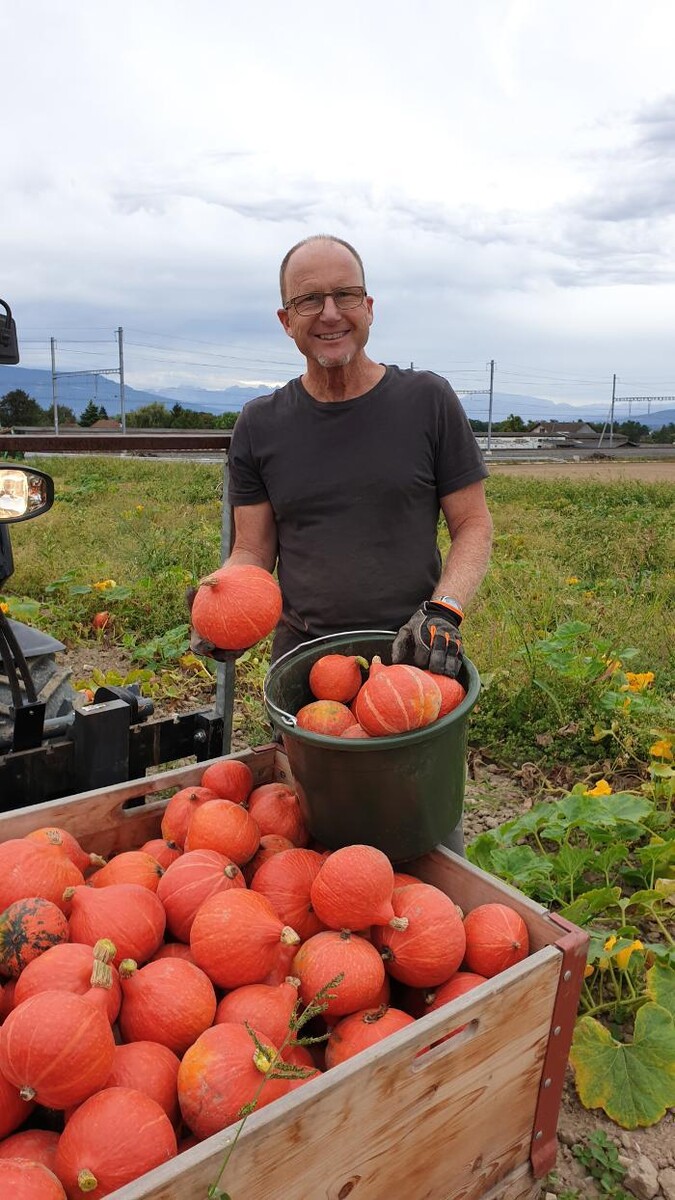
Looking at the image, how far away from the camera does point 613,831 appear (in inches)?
134

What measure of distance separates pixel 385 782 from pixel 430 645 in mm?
375

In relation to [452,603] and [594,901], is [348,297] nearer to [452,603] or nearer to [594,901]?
[452,603]

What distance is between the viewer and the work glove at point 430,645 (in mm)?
2121

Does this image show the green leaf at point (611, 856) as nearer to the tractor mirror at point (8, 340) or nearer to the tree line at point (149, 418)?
the tractor mirror at point (8, 340)

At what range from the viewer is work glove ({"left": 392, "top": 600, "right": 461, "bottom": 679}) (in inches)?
83.5

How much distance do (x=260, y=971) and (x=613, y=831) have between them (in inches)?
79.9

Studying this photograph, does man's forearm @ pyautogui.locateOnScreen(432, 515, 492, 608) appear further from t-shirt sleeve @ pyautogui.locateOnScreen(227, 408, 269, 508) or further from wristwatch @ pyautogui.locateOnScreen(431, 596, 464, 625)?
t-shirt sleeve @ pyautogui.locateOnScreen(227, 408, 269, 508)

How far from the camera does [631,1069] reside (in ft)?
7.94

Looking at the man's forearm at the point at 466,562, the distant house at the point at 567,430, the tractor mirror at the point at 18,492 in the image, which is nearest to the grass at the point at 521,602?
the man's forearm at the point at 466,562

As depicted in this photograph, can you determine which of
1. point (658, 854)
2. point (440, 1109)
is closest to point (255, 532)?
point (658, 854)

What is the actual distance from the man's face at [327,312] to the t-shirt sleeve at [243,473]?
38cm

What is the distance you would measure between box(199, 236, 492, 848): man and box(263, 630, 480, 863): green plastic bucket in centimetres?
75

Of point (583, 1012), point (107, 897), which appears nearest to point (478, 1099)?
point (107, 897)

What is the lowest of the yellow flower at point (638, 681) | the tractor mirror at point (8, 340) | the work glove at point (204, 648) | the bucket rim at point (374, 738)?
the yellow flower at point (638, 681)
